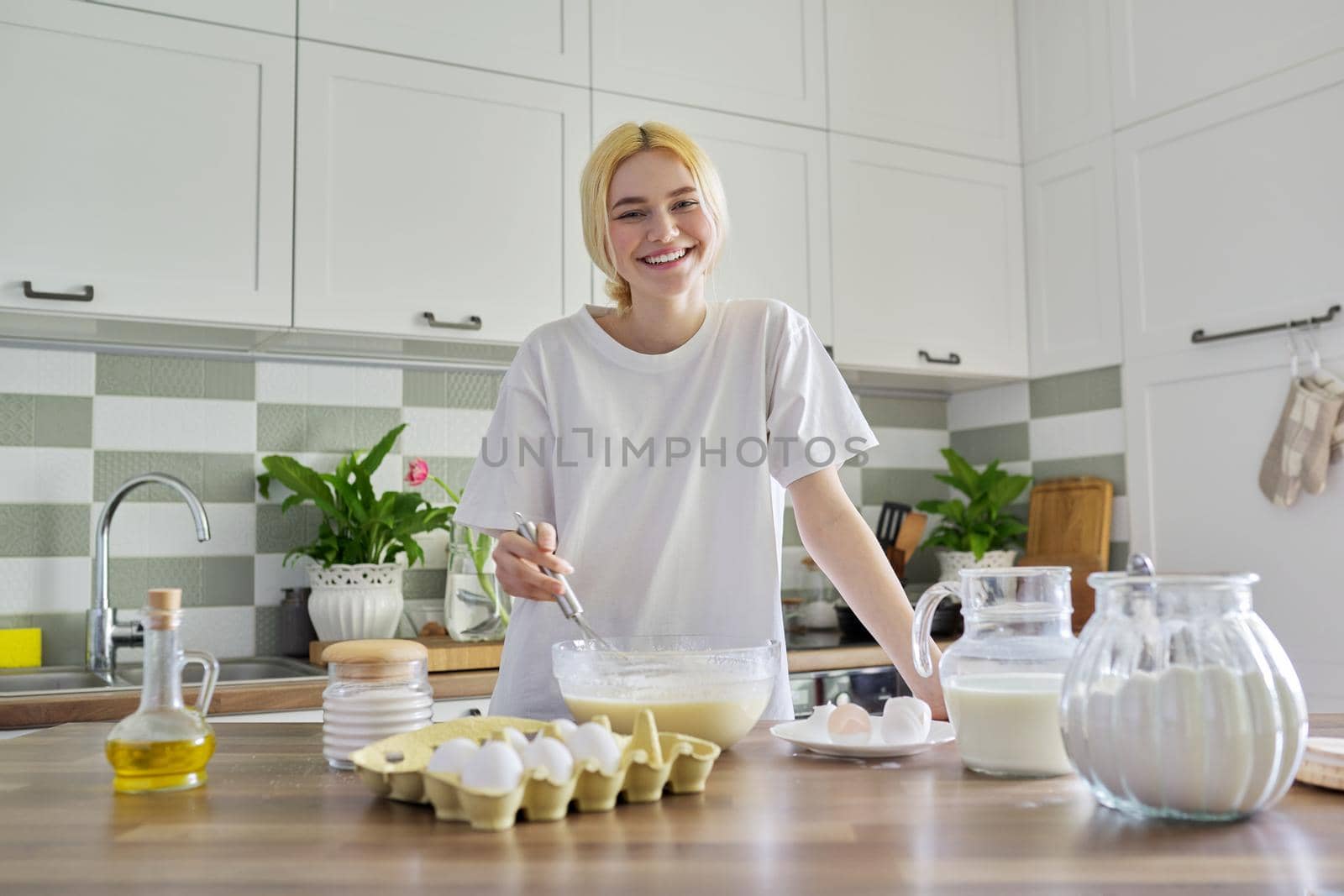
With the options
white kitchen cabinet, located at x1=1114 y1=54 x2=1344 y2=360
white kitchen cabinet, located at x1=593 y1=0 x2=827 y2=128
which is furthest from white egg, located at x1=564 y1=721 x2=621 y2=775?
white kitchen cabinet, located at x1=1114 y1=54 x2=1344 y2=360

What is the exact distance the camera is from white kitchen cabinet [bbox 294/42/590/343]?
242 centimetres

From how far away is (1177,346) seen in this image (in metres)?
Answer: 2.85

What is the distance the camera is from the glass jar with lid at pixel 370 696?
1067 millimetres

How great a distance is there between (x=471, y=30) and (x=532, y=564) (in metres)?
1.68

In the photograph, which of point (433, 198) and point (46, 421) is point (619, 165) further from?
point (46, 421)

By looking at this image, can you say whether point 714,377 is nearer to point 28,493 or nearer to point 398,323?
point 398,323

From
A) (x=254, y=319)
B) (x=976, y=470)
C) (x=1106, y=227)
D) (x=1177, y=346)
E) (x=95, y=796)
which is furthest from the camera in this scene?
(x=976, y=470)

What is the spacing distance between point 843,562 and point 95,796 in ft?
2.80

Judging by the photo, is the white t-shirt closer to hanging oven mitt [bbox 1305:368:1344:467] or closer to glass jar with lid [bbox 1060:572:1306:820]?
glass jar with lid [bbox 1060:572:1306:820]

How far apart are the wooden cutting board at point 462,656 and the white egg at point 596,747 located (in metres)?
1.44

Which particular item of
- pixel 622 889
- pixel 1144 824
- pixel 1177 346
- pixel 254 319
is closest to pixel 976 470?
pixel 1177 346

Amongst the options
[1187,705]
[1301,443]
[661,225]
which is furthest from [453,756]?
[1301,443]

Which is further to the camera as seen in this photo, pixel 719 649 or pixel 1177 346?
pixel 1177 346

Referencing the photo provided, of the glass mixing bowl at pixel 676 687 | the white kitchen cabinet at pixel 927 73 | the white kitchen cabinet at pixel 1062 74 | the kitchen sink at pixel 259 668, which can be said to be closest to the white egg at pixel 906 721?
the glass mixing bowl at pixel 676 687
